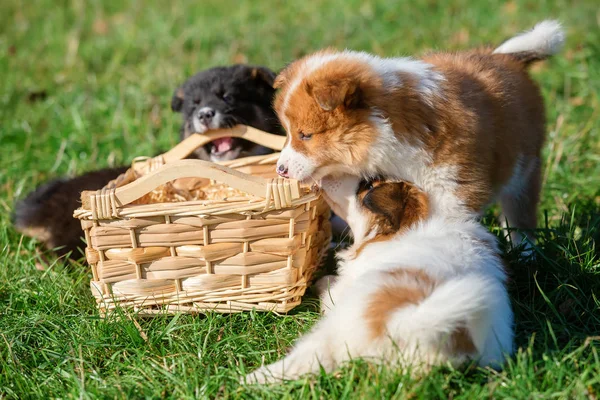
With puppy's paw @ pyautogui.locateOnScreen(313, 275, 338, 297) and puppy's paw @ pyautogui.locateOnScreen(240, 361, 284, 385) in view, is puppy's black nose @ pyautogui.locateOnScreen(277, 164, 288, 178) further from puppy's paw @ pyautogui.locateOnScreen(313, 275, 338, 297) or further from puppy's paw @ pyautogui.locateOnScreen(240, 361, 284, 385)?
puppy's paw @ pyautogui.locateOnScreen(240, 361, 284, 385)

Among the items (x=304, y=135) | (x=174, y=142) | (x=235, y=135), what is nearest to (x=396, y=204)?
(x=304, y=135)

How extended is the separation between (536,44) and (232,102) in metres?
2.01

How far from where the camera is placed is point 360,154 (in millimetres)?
3094

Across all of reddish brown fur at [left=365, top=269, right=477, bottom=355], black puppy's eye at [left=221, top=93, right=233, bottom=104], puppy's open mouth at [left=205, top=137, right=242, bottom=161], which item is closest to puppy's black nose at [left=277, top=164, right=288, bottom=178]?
reddish brown fur at [left=365, top=269, right=477, bottom=355]

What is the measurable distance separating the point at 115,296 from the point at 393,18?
548 centimetres

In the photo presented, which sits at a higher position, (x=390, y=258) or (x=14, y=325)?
(x=390, y=258)

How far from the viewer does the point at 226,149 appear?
4457mm

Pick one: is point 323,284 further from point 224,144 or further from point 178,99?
point 178,99

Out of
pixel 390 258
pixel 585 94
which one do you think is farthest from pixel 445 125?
pixel 585 94

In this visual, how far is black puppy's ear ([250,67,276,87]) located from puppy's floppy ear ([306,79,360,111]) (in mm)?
1504

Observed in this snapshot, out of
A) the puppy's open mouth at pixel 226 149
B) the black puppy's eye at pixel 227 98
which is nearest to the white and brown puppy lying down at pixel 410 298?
the puppy's open mouth at pixel 226 149

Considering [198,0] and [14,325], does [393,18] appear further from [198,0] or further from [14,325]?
[14,325]

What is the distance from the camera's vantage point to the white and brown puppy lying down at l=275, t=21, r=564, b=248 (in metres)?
3.06

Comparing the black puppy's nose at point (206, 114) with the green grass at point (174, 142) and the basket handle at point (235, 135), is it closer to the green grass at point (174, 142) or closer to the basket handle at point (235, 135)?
the basket handle at point (235, 135)
